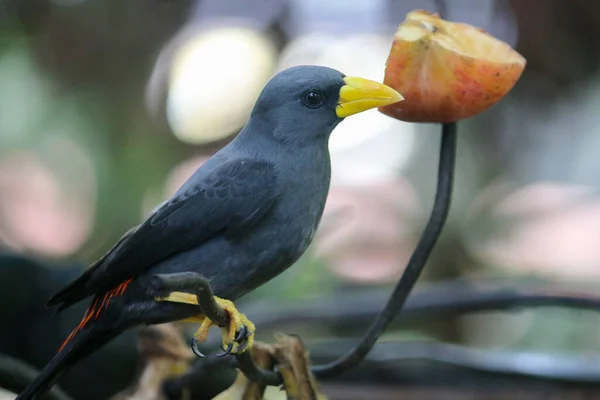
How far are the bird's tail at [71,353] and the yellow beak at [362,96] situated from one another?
210 mm

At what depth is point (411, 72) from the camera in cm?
46

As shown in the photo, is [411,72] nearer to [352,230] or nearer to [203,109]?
[203,109]

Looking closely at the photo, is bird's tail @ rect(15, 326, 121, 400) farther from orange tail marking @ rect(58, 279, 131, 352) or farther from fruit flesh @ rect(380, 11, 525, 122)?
fruit flesh @ rect(380, 11, 525, 122)

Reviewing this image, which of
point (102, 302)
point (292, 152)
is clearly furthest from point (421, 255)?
point (102, 302)

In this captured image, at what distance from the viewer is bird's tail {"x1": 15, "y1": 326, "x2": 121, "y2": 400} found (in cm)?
45

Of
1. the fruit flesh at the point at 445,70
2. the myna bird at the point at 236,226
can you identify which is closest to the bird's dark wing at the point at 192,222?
the myna bird at the point at 236,226

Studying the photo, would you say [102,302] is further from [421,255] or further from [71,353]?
[421,255]

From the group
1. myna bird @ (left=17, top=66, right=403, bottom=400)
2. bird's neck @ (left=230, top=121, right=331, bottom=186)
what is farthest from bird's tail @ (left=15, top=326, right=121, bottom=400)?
bird's neck @ (left=230, top=121, right=331, bottom=186)

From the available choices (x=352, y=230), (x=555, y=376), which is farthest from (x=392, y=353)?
(x=352, y=230)

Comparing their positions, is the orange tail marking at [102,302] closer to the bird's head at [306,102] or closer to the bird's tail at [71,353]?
the bird's tail at [71,353]

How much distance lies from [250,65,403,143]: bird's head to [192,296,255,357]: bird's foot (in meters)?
0.12

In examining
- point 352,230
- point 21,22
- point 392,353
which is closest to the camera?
point 392,353

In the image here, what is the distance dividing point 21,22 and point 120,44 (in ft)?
0.61

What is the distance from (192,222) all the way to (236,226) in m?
0.03
